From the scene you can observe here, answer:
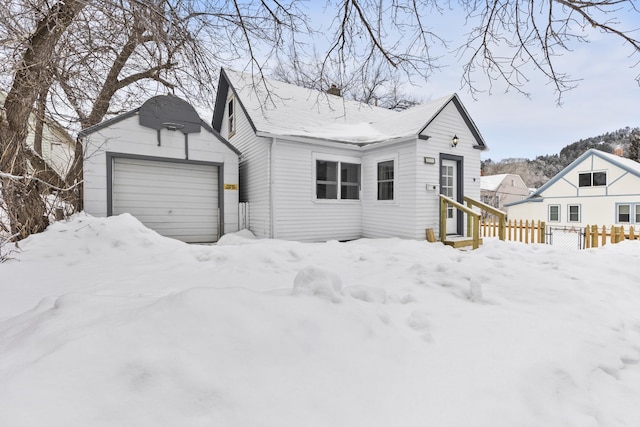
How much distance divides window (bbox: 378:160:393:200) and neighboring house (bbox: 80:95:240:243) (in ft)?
13.6

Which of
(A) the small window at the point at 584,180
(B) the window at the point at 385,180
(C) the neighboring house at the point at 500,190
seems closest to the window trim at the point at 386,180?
(B) the window at the point at 385,180

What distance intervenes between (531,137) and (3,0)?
220 feet

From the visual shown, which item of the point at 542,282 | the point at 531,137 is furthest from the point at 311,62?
the point at 531,137

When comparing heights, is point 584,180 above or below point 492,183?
below

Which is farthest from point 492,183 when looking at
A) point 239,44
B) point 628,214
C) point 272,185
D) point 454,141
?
point 239,44

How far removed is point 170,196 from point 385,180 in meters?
5.86

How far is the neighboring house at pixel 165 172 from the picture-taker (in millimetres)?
6875

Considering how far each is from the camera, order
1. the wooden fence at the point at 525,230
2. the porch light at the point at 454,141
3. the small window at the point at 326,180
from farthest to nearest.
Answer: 1. the wooden fence at the point at 525,230
2. the small window at the point at 326,180
3. the porch light at the point at 454,141

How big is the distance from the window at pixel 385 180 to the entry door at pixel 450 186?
54.7 inches

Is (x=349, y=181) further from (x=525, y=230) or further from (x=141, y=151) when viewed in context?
(x=525, y=230)

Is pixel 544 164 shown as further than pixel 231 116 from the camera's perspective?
Yes

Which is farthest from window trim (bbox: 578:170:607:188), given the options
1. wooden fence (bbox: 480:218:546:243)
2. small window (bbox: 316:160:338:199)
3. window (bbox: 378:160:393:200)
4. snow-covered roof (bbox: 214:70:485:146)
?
small window (bbox: 316:160:338:199)

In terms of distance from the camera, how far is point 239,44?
3.95m

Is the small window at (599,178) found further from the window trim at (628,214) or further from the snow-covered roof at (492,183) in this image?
the snow-covered roof at (492,183)
